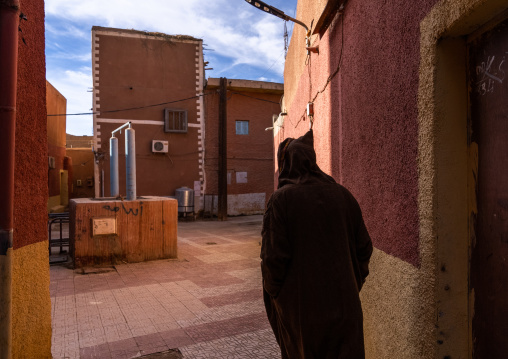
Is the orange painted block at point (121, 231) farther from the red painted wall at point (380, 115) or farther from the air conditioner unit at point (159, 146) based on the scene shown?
the air conditioner unit at point (159, 146)

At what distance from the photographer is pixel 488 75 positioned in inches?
74.8

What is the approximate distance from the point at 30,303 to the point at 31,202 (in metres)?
0.79

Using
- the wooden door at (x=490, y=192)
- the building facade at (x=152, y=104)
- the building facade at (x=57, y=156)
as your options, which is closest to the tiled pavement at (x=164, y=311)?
the wooden door at (x=490, y=192)

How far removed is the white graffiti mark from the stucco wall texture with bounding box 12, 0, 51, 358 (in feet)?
10.0

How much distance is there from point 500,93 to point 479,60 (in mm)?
275

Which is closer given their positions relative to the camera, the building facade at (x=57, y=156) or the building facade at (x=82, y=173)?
the building facade at (x=57, y=156)

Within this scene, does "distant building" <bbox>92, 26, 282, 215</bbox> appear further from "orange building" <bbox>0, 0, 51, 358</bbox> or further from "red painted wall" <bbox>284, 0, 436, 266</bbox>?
"orange building" <bbox>0, 0, 51, 358</bbox>

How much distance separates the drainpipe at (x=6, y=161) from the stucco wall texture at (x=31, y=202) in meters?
0.71

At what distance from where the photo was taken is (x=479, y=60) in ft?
6.48

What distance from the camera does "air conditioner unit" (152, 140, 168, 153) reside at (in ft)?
60.2

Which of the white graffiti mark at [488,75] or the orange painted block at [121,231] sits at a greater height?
the white graffiti mark at [488,75]

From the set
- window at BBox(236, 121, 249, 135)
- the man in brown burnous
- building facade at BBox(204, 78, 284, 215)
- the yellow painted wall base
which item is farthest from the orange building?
window at BBox(236, 121, 249, 135)

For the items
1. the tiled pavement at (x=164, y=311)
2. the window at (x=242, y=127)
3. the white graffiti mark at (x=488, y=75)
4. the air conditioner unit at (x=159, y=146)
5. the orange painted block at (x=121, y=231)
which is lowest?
the tiled pavement at (x=164, y=311)

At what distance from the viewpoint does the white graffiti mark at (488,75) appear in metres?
1.80
